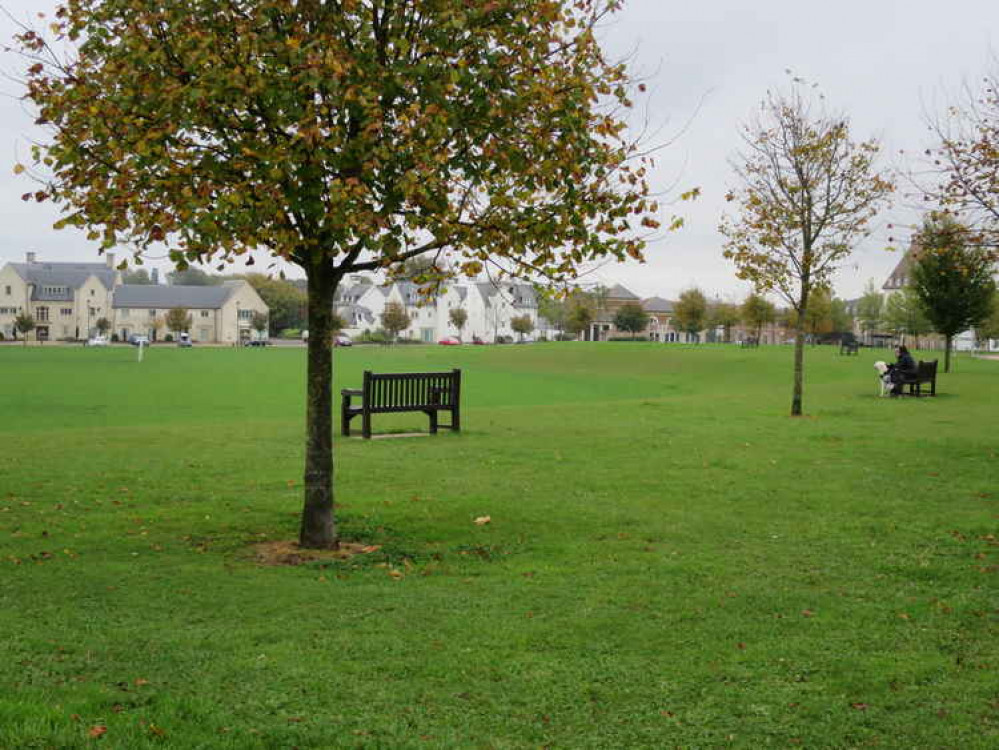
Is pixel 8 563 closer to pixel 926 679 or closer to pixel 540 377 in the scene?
pixel 926 679

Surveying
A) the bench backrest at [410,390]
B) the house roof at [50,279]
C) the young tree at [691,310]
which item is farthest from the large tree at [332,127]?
the house roof at [50,279]

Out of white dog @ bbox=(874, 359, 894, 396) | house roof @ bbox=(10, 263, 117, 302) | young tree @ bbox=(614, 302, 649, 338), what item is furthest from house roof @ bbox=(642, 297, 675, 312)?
white dog @ bbox=(874, 359, 894, 396)

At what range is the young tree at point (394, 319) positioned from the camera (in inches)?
5167

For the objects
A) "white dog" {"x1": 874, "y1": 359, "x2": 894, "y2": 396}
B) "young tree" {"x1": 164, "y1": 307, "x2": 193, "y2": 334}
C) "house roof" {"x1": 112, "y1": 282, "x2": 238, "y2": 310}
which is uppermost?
"house roof" {"x1": 112, "y1": 282, "x2": 238, "y2": 310}

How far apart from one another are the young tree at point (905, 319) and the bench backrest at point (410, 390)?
7649 centimetres

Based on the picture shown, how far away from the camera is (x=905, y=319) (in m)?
97.9

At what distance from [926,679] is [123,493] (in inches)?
359

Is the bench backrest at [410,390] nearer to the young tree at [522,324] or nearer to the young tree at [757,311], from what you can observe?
the young tree at [757,311]

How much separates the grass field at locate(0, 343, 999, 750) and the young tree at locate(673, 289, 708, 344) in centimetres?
9831

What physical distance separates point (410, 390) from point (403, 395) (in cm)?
19

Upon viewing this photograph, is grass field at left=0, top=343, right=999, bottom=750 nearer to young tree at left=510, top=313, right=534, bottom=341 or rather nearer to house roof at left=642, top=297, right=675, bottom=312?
young tree at left=510, top=313, right=534, bottom=341

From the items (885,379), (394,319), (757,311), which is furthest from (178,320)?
(885,379)

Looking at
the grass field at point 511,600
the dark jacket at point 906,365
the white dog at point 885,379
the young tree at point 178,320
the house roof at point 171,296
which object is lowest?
the grass field at point 511,600

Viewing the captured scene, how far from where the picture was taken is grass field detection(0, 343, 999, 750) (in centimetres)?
467
